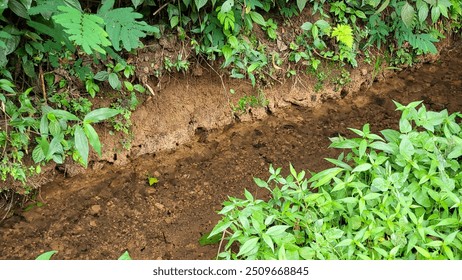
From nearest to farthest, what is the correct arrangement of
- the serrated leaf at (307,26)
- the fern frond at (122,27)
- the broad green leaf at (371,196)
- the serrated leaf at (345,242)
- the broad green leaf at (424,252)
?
the broad green leaf at (424,252) < the serrated leaf at (345,242) < the broad green leaf at (371,196) < the fern frond at (122,27) < the serrated leaf at (307,26)

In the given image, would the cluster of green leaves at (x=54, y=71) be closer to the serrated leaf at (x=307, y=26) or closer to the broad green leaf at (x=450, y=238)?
the serrated leaf at (x=307, y=26)

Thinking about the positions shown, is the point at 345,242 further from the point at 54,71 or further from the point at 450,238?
the point at 54,71

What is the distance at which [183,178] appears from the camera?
3.55 meters

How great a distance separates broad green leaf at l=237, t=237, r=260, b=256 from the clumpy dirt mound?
76 centimetres

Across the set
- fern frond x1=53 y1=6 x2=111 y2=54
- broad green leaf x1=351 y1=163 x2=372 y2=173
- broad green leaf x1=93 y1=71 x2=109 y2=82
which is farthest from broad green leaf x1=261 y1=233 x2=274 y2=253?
broad green leaf x1=93 y1=71 x2=109 y2=82

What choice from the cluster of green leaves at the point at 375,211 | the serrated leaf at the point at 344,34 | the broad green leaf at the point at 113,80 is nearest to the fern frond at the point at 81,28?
the broad green leaf at the point at 113,80

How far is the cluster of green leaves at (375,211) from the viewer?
7.69ft

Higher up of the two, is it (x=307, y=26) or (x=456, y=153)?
(x=307, y=26)

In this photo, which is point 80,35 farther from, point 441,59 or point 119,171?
point 441,59

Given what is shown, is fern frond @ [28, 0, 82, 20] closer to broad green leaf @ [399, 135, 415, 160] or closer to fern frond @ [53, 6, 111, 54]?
fern frond @ [53, 6, 111, 54]

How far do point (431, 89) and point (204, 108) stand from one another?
191 cm

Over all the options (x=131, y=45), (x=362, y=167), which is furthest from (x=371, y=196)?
(x=131, y=45)

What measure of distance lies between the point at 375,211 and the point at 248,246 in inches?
23.5

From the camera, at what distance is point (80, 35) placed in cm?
242
